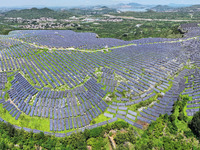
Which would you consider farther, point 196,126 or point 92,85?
point 92,85

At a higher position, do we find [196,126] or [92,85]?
[92,85]

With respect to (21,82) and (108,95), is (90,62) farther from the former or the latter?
(21,82)

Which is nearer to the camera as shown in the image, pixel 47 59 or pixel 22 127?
pixel 22 127

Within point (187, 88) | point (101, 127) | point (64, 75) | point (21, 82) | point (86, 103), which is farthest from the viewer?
point (64, 75)

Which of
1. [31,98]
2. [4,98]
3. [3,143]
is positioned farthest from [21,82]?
[3,143]

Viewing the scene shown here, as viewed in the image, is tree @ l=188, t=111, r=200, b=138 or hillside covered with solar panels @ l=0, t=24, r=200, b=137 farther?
hillside covered with solar panels @ l=0, t=24, r=200, b=137

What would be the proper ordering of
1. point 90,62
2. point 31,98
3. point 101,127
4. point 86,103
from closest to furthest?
point 101,127 < point 86,103 < point 31,98 < point 90,62

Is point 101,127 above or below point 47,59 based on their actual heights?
below

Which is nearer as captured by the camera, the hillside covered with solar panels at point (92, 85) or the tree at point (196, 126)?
the tree at point (196, 126)
